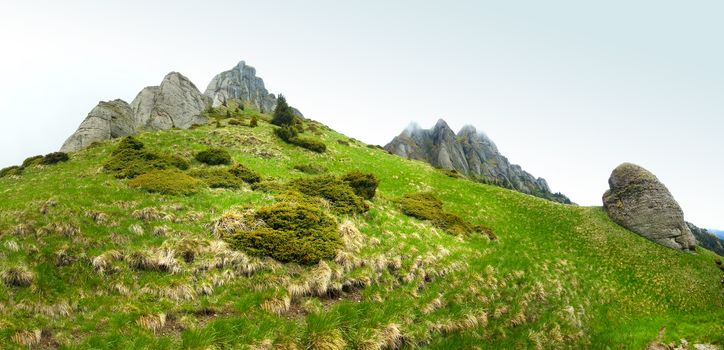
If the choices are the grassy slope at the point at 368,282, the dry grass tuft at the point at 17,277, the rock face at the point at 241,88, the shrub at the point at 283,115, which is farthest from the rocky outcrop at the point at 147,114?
the rock face at the point at 241,88

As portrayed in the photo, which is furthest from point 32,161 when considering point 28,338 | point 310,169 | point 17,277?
point 28,338

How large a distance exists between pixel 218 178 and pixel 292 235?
10.8 meters

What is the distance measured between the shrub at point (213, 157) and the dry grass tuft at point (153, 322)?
74.6 feet

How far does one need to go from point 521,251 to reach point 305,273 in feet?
66.3

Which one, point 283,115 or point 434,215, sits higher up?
point 283,115

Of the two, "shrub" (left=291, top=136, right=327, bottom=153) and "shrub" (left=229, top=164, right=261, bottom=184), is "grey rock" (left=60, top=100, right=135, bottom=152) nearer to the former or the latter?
"shrub" (left=291, top=136, right=327, bottom=153)

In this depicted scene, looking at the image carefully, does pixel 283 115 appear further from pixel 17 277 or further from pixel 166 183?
pixel 17 277

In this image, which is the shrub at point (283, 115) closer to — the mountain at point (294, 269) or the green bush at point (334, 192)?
the mountain at point (294, 269)

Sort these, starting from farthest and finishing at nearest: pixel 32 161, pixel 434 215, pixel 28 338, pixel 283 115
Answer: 1. pixel 283 115
2. pixel 32 161
3. pixel 434 215
4. pixel 28 338

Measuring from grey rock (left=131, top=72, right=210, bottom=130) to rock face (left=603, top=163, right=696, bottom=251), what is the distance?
63964 millimetres

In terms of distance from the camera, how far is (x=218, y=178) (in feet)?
87.1

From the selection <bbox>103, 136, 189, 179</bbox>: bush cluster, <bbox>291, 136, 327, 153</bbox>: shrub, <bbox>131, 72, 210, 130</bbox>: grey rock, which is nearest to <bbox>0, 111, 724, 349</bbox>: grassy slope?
<bbox>103, 136, 189, 179</bbox>: bush cluster

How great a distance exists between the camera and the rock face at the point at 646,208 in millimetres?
35875

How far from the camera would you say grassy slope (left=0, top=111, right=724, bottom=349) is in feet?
40.0
